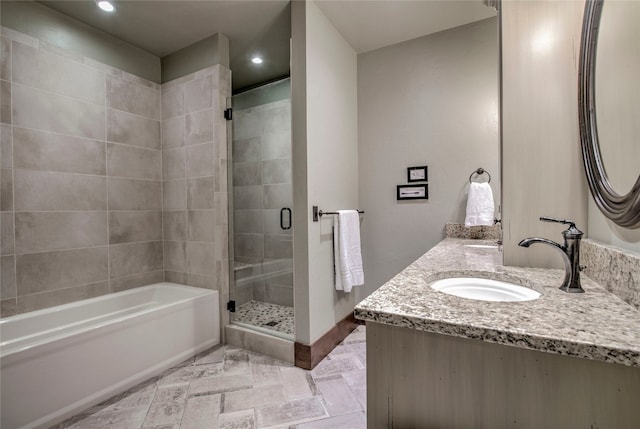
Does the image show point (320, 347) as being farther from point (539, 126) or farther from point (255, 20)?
point (255, 20)

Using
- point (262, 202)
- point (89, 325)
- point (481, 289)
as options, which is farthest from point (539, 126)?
point (89, 325)

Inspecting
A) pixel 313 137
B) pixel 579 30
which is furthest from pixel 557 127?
pixel 313 137

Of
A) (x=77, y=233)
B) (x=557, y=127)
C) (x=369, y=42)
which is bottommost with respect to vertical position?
(x=77, y=233)

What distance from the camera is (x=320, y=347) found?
203 cm

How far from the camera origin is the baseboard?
192cm

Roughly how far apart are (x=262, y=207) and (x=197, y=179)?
0.65 m

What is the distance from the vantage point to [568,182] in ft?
3.32

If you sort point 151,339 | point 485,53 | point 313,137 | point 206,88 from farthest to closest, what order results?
point 206,88 → point 485,53 → point 313,137 → point 151,339

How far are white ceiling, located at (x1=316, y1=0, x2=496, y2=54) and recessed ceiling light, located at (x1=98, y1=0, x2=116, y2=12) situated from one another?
1.44 meters

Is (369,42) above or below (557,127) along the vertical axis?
above

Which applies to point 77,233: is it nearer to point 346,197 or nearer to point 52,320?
point 52,320

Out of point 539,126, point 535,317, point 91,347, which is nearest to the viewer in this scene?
point 535,317

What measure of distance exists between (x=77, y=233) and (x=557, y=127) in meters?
2.92

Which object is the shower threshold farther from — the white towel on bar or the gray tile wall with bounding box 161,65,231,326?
the white towel on bar
